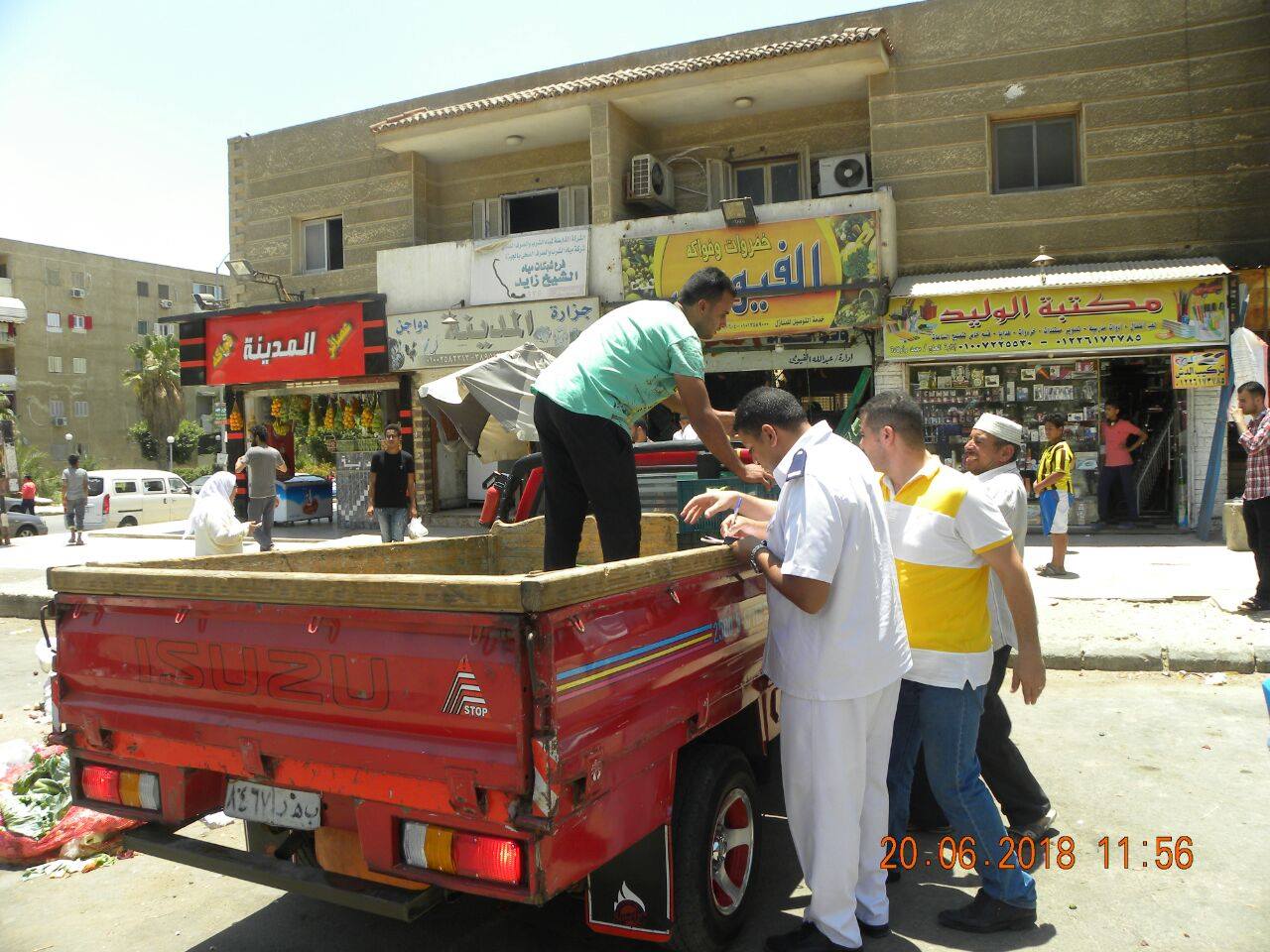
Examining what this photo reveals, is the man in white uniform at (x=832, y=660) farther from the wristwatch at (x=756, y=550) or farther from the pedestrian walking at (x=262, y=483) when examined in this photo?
the pedestrian walking at (x=262, y=483)

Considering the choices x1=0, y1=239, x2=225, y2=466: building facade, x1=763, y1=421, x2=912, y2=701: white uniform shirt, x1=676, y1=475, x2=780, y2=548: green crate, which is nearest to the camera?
x1=763, y1=421, x2=912, y2=701: white uniform shirt

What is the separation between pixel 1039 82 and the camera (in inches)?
516

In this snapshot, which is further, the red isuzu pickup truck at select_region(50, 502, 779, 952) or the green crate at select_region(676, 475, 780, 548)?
the green crate at select_region(676, 475, 780, 548)

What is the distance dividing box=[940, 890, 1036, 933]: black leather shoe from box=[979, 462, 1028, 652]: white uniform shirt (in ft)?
3.03

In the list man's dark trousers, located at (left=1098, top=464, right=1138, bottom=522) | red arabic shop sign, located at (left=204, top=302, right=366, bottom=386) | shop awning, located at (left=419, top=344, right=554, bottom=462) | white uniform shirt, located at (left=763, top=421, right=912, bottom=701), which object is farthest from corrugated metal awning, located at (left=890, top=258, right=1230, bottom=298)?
white uniform shirt, located at (left=763, top=421, right=912, bottom=701)

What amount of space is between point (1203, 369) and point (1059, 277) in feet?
7.21

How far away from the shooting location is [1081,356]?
12875 millimetres

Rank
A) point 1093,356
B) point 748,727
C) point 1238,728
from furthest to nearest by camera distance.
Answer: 1. point 1093,356
2. point 1238,728
3. point 748,727

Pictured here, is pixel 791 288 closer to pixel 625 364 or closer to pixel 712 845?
pixel 625 364

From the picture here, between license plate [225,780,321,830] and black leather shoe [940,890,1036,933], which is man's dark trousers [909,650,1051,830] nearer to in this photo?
black leather shoe [940,890,1036,933]

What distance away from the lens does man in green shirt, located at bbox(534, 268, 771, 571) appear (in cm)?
360

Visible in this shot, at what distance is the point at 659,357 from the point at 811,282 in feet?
33.6

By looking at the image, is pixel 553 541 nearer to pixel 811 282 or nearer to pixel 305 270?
pixel 811 282

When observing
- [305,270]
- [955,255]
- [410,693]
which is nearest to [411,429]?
[305,270]
